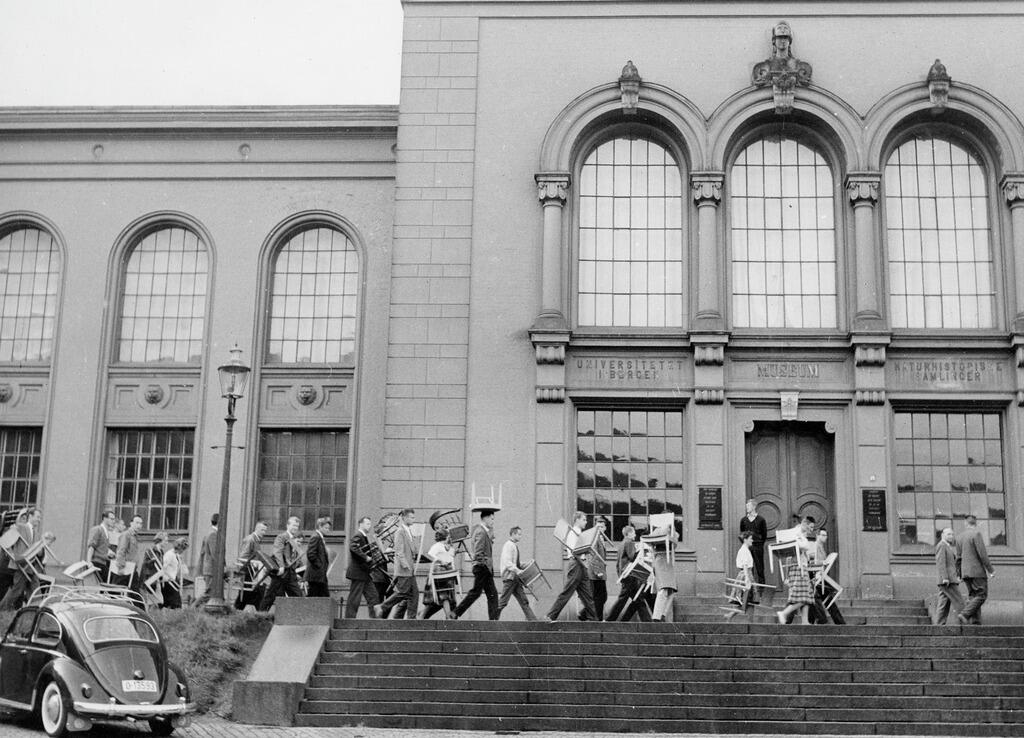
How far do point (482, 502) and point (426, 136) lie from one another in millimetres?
7331

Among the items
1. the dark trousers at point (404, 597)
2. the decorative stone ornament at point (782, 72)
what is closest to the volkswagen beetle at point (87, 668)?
the dark trousers at point (404, 597)

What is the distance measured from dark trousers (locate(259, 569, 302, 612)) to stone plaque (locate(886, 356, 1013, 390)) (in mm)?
11387

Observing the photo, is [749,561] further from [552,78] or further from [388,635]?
[552,78]

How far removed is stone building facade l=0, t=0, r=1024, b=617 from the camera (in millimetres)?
22859

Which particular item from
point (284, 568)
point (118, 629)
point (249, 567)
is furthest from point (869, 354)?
point (118, 629)

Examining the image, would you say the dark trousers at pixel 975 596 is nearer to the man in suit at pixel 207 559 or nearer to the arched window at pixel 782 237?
the arched window at pixel 782 237

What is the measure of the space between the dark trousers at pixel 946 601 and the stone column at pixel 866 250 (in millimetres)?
5338

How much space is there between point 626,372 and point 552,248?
2733mm

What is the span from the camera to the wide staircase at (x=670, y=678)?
15.6m

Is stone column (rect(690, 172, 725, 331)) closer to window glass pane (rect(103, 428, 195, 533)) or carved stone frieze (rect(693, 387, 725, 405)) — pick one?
carved stone frieze (rect(693, 387, 725, 405))

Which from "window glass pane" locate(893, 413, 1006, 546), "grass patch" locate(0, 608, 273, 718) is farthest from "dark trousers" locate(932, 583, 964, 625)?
"grass patch" locate(0, 608, 273, 718)

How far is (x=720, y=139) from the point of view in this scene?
78.3ft

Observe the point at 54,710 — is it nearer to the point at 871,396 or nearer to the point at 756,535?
the point at 756,535

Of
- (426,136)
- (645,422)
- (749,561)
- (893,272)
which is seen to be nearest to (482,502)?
(645,422)
